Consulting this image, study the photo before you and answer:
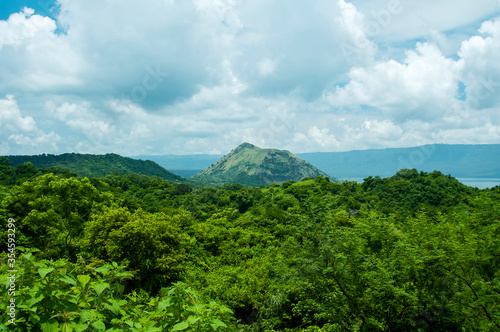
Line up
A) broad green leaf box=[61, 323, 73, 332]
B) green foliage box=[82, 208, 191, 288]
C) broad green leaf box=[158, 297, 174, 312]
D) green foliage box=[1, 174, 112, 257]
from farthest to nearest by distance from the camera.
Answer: green foliage box=[1, 174, 112, 257] < green foliage box=[82, 208, 191, 288] < broad green leaf box=[158, 297, 174, 312] < broad green leaf box=[61, 323, 73, 332]

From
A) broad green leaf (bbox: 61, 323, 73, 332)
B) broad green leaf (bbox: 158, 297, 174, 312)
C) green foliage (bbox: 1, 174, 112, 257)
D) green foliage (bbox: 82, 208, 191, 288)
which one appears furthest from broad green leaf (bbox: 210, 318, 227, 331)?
green foliage (bbox: 1, 174, 112, 257)

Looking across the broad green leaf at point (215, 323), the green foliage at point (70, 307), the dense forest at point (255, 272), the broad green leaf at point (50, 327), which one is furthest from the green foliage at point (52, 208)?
the broad green leaf at point (215, 323)

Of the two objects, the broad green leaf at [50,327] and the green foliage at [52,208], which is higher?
the broad green leaf at [50,327]

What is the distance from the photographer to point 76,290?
2869 millimetres

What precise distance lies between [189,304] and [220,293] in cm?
1292

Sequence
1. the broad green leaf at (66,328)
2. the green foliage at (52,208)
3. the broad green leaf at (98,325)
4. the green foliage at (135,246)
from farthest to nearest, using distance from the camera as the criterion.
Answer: the green foliage at (52,208) < the green foliage at (135,246) < the broad green leaf at (98,325) < the broad green leaf at (66,328)

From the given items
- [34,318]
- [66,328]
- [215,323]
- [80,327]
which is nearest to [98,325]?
[80,327]

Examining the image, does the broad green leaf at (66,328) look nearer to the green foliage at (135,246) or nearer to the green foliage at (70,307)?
the green foliage at (70,307)

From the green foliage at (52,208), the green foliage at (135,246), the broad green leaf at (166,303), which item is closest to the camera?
the broad green leaf at (166,303)

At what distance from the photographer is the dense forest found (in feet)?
9.25

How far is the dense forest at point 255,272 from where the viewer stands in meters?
2.82

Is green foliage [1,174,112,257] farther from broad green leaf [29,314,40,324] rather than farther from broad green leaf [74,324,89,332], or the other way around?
broad green leaf [74,324,89,332]

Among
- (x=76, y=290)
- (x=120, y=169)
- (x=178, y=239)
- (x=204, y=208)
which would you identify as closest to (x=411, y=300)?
(x=76, y=290)

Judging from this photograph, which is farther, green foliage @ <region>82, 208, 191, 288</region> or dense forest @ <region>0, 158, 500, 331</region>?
green foliage @ <region>82, 208, 191, 288</region>
